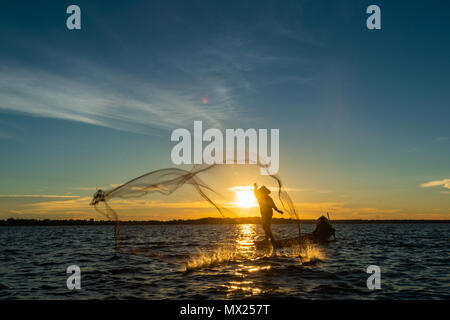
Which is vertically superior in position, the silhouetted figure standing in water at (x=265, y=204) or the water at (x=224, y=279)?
the silhouetted figure standing in water at (x=265, y=204)

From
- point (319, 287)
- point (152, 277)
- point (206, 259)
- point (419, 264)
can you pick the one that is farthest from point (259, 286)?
point (419, 264)

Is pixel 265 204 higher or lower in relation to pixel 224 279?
higher

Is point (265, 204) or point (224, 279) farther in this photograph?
point (265, 204)

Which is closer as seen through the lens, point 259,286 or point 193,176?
point 259,286

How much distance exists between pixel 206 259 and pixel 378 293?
1035 centimetres

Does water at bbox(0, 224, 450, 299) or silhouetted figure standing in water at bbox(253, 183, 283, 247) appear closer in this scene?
water at bbox(0, 224, 450, 299)

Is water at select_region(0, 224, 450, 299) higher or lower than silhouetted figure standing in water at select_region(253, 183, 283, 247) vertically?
lower

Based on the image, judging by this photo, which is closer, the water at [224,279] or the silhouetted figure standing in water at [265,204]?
the water at [224,279]
